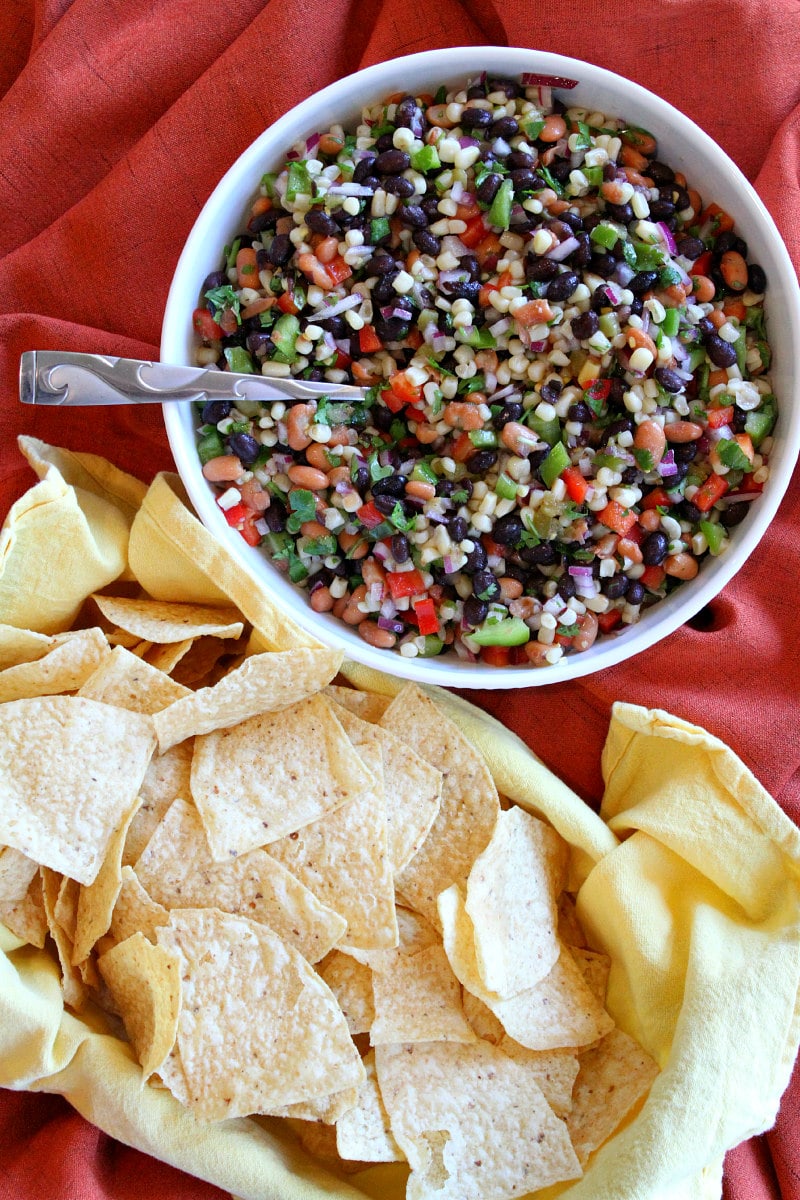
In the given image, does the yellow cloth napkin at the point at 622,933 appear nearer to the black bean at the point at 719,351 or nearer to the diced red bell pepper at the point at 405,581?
the diced red bell pepper at the point at 405,581

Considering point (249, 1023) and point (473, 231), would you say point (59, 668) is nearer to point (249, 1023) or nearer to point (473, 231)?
point (249, 1023)

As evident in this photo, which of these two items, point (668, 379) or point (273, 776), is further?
point (273, 776)

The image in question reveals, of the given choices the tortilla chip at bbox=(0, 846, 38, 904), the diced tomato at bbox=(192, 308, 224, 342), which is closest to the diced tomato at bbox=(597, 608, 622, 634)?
the diced tomato at bbox=(192, 308, 224, 342)

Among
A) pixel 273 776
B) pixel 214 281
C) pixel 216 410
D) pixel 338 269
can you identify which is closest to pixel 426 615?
pixel 273 776

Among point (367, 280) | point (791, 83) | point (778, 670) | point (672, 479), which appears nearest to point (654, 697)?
point (778, 670)

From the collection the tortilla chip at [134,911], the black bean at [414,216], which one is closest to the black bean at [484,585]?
the black bean at [414,216]
